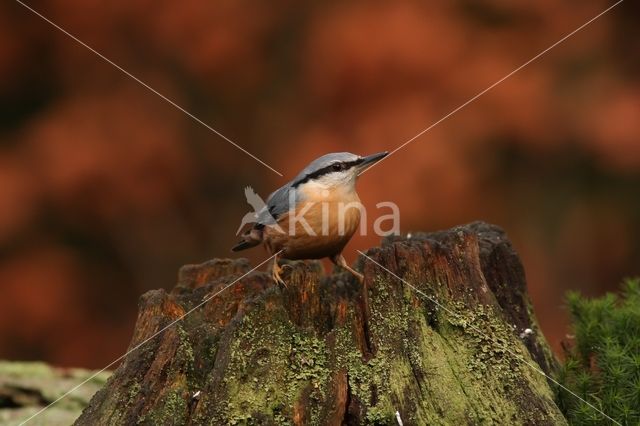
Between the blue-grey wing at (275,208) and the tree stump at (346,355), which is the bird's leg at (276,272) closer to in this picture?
the tree stump at (346,355)

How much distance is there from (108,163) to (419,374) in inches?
184

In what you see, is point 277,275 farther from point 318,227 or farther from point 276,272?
point 318,227

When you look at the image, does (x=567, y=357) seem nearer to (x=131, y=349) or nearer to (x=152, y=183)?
→ (x=131, y=349)

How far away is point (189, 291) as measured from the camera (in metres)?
4.33

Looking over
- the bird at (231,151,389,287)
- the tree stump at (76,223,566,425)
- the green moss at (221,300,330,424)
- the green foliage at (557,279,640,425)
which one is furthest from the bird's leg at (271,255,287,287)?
the green foliage at (557,279,640,425)

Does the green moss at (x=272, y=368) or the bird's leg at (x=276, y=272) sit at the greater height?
the bird's leg at (x=276, y=272)

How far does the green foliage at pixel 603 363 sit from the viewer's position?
12.0 feet

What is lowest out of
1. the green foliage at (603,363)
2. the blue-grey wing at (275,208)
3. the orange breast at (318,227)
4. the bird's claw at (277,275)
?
the green foliage at (603,363)

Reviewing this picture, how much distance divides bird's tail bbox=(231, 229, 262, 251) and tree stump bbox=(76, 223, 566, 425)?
0.79m

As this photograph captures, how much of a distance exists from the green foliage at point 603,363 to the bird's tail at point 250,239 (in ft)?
5.12

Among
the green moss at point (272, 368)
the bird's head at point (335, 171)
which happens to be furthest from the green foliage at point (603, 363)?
the bird's head at point (335, 171)

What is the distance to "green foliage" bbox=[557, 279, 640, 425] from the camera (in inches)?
144

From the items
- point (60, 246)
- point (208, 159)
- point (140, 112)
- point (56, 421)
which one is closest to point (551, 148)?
point (208, 159)

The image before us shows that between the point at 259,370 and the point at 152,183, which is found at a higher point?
the point at 152,183
